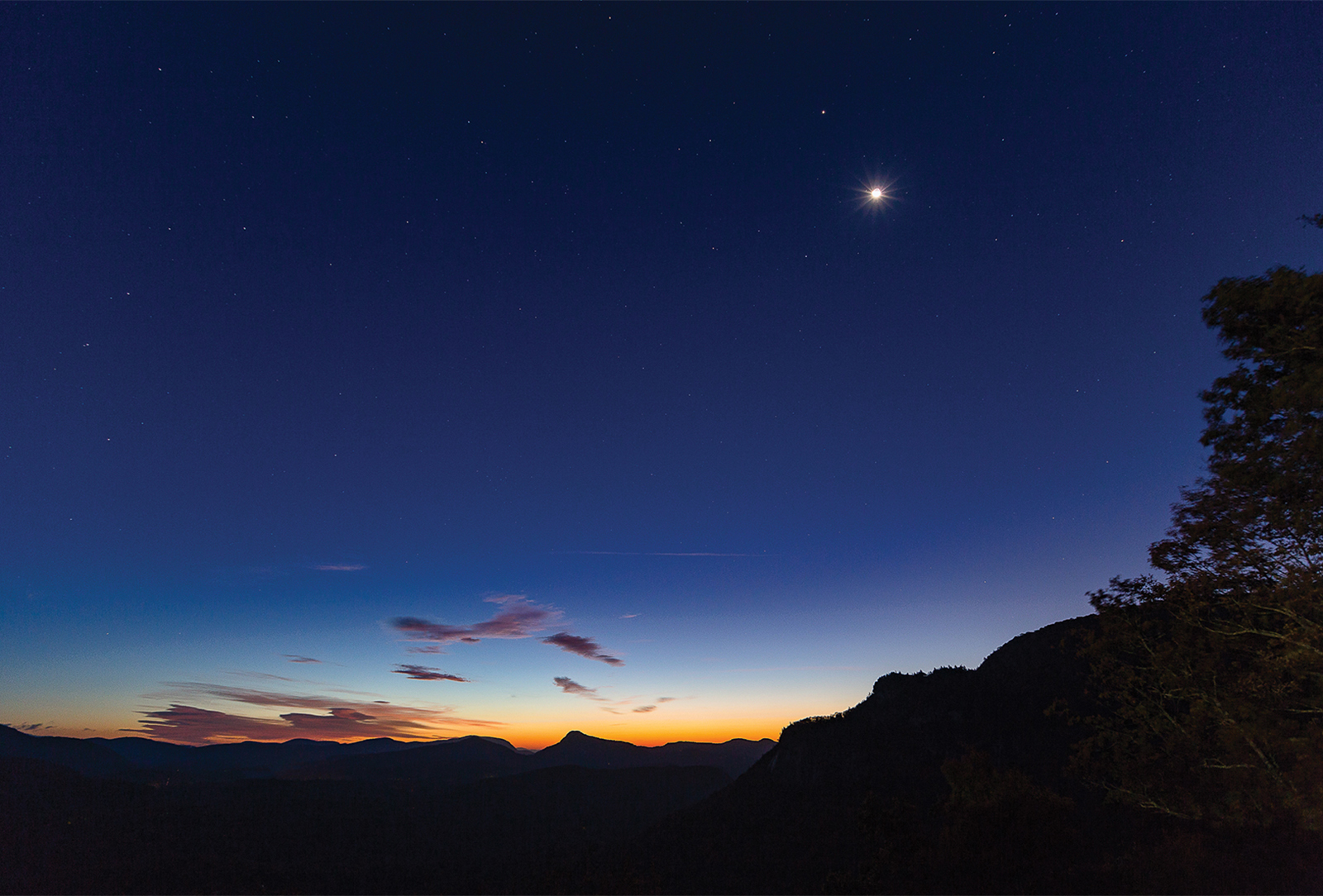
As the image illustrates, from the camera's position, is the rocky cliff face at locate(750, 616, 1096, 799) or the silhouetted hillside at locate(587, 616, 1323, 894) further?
the rocky cliff face at locate(750, 616, 1096, 799)

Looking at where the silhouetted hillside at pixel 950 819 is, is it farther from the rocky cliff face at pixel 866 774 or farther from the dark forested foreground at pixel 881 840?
the rocky cliff face at pixel 866 774

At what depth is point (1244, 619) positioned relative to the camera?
1361 cm

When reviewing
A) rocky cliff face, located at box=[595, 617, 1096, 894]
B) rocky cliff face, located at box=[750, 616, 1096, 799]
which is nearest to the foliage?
rocky cliff face, located at box=[595, 617, 1096, 894]

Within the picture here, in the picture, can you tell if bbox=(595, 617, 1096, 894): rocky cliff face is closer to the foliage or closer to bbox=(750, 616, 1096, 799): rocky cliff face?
bbox=(750, 616, 1096, 799): rocky cliff face

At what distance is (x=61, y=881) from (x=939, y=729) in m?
241

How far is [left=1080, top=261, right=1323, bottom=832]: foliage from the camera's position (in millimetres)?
11867

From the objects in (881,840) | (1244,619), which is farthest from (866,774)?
(1244,619)

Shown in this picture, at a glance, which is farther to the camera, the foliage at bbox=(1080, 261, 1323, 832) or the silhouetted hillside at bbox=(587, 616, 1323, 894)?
the silhouetted hillside at bbox=(587, 616, 1323, 894)

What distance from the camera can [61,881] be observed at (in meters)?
153

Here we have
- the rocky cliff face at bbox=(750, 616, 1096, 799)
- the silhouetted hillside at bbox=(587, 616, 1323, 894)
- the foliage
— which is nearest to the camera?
the foliage

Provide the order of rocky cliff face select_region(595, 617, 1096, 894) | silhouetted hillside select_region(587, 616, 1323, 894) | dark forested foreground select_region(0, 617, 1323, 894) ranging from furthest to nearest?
rocky cliff face select_region(595, 617, 1096, 894) → dark forested foreground select_region(0, 617, 1323, 894) → silhouetted hillside select_region(587, 616, 1323, 894)

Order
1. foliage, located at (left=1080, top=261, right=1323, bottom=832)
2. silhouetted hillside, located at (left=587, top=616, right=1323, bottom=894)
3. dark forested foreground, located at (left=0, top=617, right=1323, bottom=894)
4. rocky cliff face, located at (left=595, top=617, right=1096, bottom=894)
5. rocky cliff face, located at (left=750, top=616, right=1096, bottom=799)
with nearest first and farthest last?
foliage, located at (left=1080, top=261, right=1323, bottom=832) → silhouetted hillside, located at (left=587, top=616, right=1323, bottom=894) → dark forested foreground, located at (left=0, top=617, right=1323, bottom=894) → rocky cliff face, located at (left=595, top=617, right=1096, bottom=894) → rocky cliff face, located at (left=750, top=616, right=1096, bottom=799)

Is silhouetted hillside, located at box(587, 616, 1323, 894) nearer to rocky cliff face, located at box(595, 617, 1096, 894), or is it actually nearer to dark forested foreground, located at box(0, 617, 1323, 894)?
dark forested foreground, located at box(0, 617, 1323, 894)

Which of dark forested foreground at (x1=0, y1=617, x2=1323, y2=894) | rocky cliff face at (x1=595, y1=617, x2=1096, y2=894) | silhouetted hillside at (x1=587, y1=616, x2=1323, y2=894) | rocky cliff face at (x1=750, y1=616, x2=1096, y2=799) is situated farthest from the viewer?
rocky cliff face at (x1=750, y1=616, x2=1096, y2=799)
